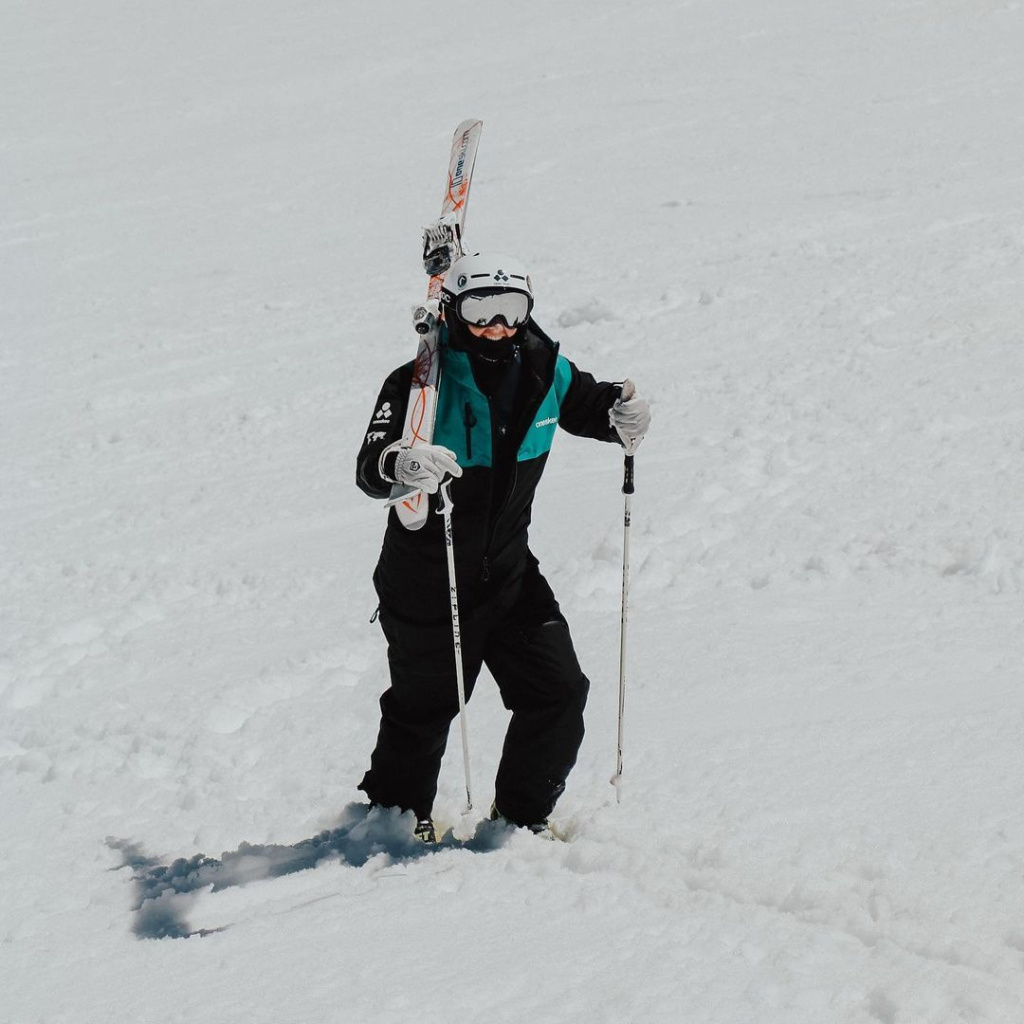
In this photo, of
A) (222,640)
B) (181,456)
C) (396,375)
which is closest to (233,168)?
(181,456)

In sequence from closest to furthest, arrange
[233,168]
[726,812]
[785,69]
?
[726,812]
[233,168]
[785,69]

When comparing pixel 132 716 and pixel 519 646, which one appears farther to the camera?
pixel 132 716

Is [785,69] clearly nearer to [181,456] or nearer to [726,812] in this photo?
[181,456]

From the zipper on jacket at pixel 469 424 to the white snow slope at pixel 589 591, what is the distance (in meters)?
1.27

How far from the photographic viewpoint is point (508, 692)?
3.89 m

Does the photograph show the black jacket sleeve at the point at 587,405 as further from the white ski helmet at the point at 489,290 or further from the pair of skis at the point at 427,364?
the pair of skis at the point at 427,364

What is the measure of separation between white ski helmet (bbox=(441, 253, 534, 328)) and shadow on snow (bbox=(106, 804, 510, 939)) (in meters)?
1.68

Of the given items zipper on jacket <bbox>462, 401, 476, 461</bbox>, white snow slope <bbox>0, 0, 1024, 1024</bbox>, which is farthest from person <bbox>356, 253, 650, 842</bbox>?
white snow slope <bbox>0, 0, 1024, 1024</bbox>

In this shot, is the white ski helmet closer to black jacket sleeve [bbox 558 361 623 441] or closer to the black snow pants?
black jacket sleeve [bbox 558 361 623 441]

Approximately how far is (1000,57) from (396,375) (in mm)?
17128

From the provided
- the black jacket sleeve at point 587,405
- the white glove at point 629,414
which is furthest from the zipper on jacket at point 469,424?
the white glove at point 629,414

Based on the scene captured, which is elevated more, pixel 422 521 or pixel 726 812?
pixel 422 521

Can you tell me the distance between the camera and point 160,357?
10.2 metres

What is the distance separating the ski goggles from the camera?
3424 mm
